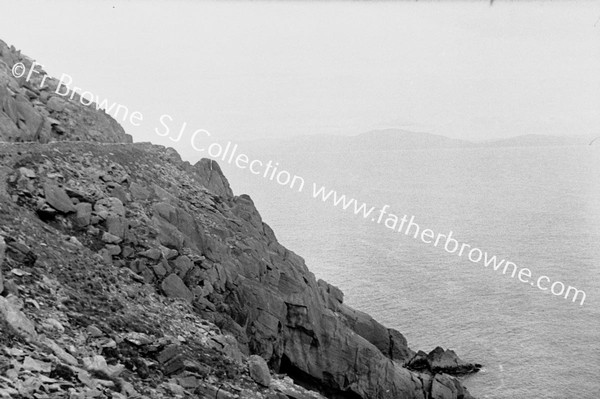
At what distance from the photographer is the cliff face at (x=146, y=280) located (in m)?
20.2

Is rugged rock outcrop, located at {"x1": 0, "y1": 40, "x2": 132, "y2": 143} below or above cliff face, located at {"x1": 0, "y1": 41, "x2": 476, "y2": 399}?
above

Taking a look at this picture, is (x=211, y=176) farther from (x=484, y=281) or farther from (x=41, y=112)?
(x=484, y=281)

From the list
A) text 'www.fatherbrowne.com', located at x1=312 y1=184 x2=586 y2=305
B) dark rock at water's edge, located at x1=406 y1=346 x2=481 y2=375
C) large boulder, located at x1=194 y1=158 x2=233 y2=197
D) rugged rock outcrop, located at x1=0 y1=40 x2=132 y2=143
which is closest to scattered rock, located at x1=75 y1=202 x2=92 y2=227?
rugged rock outcrop, located at x1=0 y1=40 x2=132 y2=143

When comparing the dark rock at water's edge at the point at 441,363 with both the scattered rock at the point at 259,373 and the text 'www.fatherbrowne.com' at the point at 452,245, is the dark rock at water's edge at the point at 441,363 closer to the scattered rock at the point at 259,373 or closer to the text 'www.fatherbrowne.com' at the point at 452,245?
the text 'www.fatherbrowne.com' at the point at 452,245

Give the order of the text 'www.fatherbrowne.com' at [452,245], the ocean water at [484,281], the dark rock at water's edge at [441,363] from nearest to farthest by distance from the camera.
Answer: the dark rock at water's edge at [441,363] → the ocean water at [484,281] → the text 'www.fatherbrowne.com' at [452,245]

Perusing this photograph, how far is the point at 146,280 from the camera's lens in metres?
28.3

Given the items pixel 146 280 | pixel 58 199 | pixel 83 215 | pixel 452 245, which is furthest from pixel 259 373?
pixel 452 245

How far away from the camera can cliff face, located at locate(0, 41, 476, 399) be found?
20.2 meters

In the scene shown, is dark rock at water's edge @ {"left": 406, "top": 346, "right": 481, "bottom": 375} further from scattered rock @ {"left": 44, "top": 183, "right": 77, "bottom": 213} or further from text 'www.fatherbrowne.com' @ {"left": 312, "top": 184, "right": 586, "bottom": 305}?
scattered rock @ {"left": 44, "top": 183, "right": 77, "bottom": 213}

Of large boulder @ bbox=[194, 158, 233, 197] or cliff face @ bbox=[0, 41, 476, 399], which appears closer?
cliff face @ bbox=[0, 41, 476, 399]

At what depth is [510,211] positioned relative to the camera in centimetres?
14462

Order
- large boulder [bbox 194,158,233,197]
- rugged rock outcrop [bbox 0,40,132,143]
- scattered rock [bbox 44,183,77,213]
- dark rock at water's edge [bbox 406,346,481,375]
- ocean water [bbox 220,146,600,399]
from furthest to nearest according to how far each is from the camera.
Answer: ocean water [bbox 220,146,600,399], dark rock at water's edge [bbox 406,346,481,375], large boulder [bbox 194,158,233,197], rugged rock outcrop [bbox 0,40,132,143], scattered rock [bbox 44,183,77,213]

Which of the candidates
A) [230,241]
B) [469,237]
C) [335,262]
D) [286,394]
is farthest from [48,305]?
[469,237]

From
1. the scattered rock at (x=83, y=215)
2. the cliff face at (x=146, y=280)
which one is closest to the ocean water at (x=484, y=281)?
the cliff face at (x=146, y=280)
